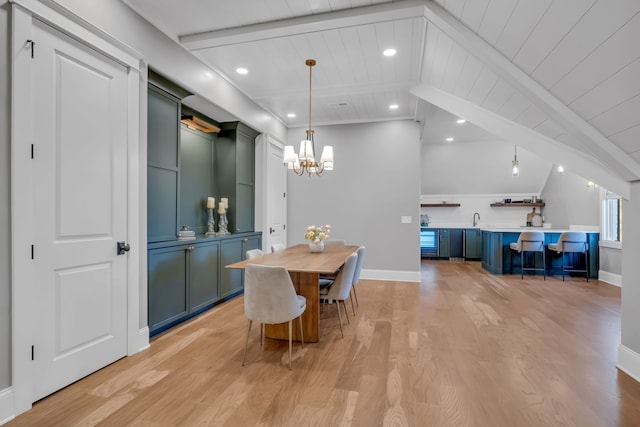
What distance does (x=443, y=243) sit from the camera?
8.42m

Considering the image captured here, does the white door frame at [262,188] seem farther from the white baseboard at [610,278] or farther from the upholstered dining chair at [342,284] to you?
the white baseboard at [610,278]

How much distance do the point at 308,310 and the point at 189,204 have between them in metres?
2.31

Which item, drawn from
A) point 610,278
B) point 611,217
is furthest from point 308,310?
point 611,217

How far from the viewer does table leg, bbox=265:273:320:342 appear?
2.91 meters

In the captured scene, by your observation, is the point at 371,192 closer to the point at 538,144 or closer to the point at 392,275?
the point at 392,275

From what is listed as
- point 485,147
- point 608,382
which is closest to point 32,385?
point 608,382

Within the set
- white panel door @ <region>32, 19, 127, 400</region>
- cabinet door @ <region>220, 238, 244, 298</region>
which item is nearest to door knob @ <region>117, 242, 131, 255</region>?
white panel door @ <region>32, 19, 127, 400</region>

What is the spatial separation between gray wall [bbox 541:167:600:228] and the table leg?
20.0ft

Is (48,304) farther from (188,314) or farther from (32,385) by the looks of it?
(188,314)

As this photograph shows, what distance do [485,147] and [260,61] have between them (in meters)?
A: 6.14

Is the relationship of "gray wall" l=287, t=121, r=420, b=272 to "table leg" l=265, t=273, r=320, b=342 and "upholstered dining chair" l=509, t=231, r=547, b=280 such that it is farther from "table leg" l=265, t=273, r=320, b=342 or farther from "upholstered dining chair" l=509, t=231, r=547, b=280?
"table leg" l=265, t=273, r=320, b=342

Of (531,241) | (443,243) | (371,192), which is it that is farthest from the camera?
(443,243)

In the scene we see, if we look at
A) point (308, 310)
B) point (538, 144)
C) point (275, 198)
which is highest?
point (538, 144)

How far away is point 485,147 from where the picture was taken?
7566mm
